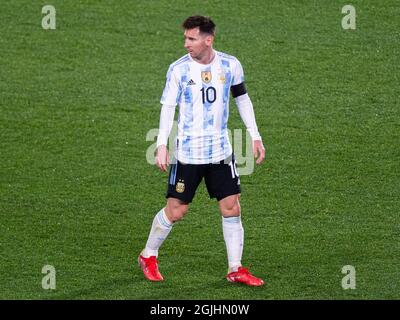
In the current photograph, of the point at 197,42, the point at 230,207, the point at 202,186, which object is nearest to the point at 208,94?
the point at 197,42


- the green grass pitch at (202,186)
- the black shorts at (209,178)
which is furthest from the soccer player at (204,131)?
the green grass pitch at (202,186)

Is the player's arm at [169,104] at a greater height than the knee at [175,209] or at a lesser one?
greater

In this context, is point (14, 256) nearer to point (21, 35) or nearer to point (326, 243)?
point (326, 243)

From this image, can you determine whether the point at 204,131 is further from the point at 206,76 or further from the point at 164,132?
the point at 206,76

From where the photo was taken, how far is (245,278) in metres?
10.3

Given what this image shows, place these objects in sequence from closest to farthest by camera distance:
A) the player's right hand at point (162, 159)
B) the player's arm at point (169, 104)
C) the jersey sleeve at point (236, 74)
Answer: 1. the player's right hand at point (162, 159)
2. the player's arm at point (169, 104)
3. the jersey sleeve at point (236, 74)

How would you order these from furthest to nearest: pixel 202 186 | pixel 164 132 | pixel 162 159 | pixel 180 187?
pixel 202 186, pixel 180 187, pixel 164 132, pixel 162 159

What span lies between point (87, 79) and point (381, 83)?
11.1 ft

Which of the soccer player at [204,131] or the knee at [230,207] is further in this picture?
the knee at [230,207]

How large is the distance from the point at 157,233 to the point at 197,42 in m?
1.68

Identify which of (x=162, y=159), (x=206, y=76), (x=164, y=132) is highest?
(x=206, y=76)

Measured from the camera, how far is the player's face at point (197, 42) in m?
9.95

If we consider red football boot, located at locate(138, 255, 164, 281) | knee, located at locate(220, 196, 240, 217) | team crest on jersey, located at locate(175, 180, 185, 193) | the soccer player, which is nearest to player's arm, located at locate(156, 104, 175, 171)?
A: the soccer player

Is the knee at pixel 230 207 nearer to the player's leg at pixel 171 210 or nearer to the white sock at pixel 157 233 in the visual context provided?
the player's leg at pixel 171 210
